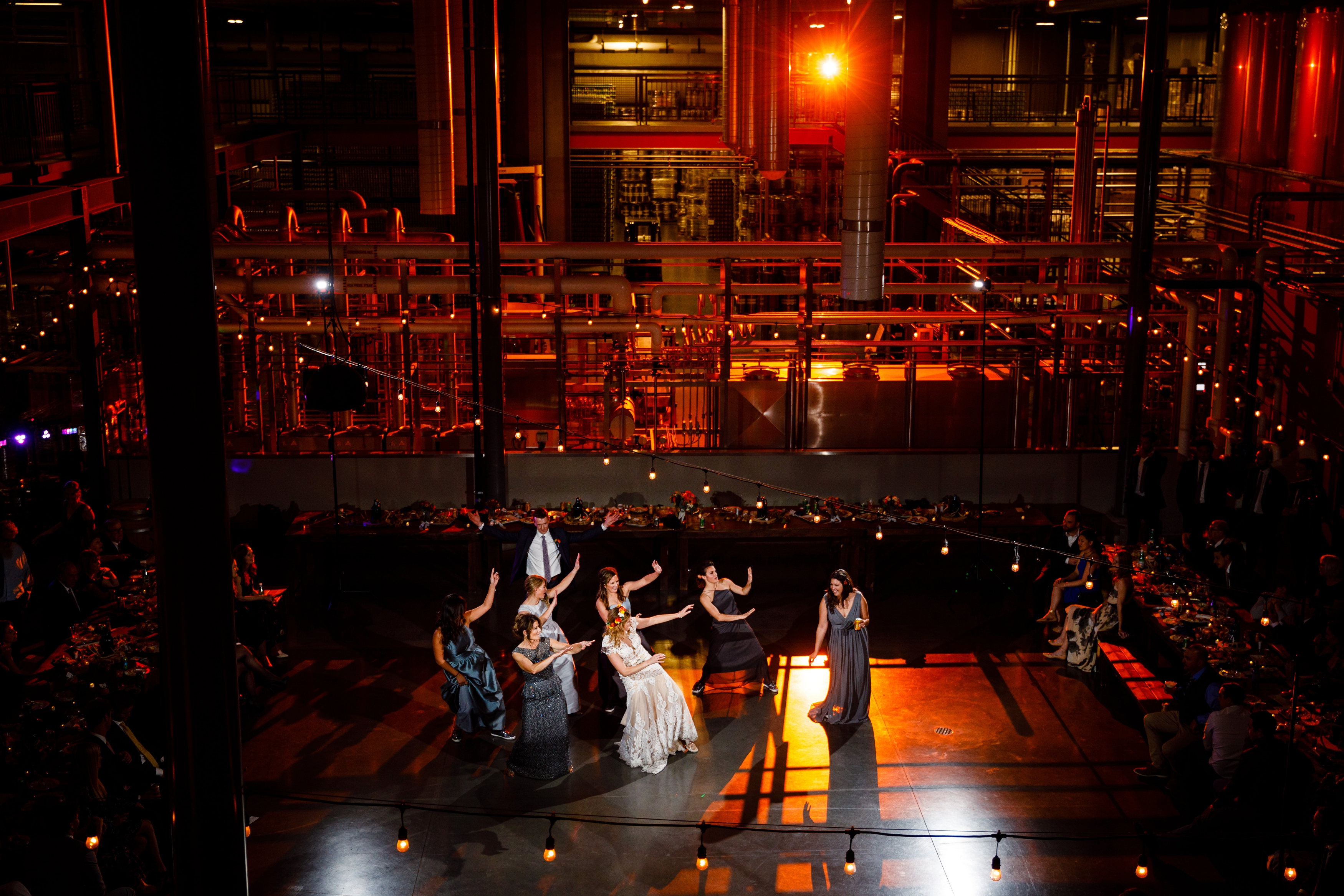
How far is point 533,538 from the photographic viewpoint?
1142 centimetres

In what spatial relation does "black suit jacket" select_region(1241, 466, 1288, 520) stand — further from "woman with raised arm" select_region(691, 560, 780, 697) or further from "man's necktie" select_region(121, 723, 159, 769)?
"man's necktie" select_region(121, 723, 159, 769)

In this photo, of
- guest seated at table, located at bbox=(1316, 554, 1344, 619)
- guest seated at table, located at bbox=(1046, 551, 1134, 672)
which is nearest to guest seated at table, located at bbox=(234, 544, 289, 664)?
guest seated at table, located at bbox=(1046, 551, 1134, 672)

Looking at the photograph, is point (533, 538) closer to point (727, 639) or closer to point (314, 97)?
point (727, 639)

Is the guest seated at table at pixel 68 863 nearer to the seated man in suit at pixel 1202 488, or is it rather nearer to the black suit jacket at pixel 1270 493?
the seated man in suit at pixel 1202 488

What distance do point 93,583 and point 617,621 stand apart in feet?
16.8

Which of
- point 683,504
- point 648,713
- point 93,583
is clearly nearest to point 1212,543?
point 683,504

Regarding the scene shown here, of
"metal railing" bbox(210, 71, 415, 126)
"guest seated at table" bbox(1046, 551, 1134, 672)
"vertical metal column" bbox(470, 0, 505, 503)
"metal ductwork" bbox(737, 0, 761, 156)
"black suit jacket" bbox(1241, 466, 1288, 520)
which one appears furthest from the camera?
"metal railing" bbox(210, 71, 415, 126)

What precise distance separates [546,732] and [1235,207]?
45.2 feet

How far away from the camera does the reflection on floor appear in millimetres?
7766

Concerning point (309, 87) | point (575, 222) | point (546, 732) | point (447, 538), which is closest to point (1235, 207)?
point (575, 222)

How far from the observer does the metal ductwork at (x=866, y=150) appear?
33.2 feet

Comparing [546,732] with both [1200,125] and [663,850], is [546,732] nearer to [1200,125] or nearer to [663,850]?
[663,850]

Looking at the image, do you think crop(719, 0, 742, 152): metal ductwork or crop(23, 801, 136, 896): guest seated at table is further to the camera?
crop(719, 0, 742, 152): metal ductwork

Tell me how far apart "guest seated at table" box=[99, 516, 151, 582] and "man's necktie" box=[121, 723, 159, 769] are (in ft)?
11.1
